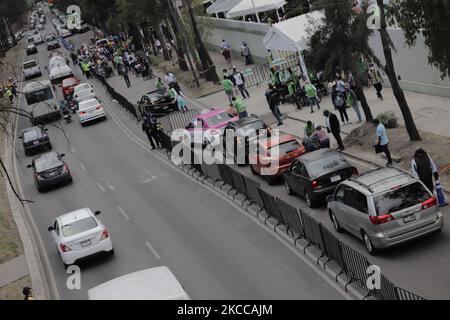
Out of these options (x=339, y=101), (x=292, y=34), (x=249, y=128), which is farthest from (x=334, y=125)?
(x=292, y=34)

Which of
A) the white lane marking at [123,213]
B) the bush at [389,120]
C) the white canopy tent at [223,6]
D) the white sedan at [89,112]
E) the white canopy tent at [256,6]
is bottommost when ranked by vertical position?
the white lane marking at [123,213]

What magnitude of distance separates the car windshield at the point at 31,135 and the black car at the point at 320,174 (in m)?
22.4

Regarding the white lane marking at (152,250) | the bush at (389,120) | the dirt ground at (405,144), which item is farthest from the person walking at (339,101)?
the white lane marking at (152,250)

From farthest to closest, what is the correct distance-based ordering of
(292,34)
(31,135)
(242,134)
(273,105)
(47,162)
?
(31,135), (292,34), (47,162), (273,105), (242,134)

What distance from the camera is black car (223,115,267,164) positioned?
91.5ft

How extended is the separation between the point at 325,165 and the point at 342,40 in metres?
7.85

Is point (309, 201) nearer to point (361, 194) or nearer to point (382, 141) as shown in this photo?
point (382, 141)

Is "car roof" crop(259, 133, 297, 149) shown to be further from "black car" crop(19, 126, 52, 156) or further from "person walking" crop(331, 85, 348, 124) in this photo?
"black car" crop(19, 126, 52, 156)

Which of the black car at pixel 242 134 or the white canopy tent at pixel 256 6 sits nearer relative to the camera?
the black car at pixel 242 134

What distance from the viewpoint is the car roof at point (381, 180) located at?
16.6 meters

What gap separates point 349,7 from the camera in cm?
2703

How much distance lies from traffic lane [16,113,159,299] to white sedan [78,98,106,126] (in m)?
4.37

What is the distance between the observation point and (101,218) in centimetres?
2662

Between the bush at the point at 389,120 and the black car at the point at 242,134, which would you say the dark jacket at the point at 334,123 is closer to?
the bush at the point at 389,120
